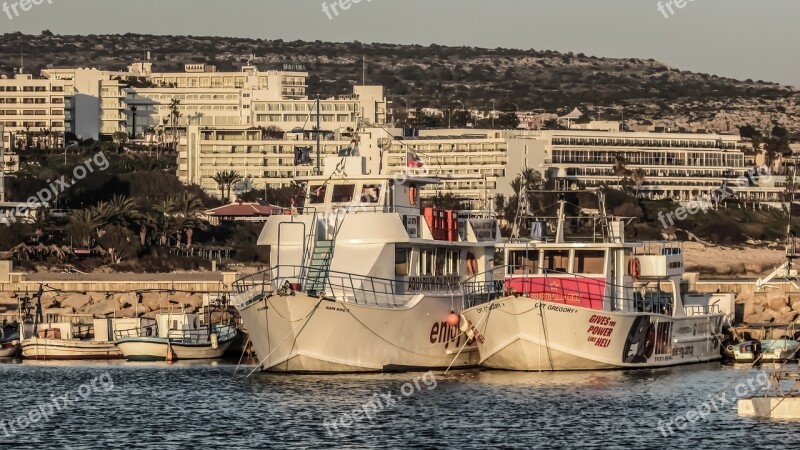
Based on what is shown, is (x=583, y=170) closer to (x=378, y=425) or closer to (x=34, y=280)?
(x=34, y=280)

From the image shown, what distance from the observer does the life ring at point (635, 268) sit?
66.1m

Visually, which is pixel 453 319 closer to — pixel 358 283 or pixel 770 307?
pixel 358 283

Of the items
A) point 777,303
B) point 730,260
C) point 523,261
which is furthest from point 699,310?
point 730,260

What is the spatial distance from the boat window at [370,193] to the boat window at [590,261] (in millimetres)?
7348

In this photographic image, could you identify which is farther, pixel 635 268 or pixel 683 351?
pixel 683 351

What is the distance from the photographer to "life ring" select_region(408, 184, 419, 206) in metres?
65.1

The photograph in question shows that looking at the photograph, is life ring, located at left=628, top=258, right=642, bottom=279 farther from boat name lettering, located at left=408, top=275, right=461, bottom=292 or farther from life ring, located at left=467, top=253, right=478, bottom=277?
boat name lettering, located at left=408, top=275, right=461, bottom=292

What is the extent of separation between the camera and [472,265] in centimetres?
6750

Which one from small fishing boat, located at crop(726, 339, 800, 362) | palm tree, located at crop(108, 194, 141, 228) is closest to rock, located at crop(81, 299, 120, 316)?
small fishing boat, located at crop(726, 339, 800, 362)

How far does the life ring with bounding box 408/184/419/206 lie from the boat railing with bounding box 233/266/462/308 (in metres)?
3.81

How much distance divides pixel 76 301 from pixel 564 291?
105 feet

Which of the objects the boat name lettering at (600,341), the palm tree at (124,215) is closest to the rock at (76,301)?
the boat name lettering at (600,341)

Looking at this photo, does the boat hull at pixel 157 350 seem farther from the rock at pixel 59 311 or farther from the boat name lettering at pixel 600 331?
the boat name lettering at pixel 600 331

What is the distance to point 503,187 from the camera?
18950 centimetres
